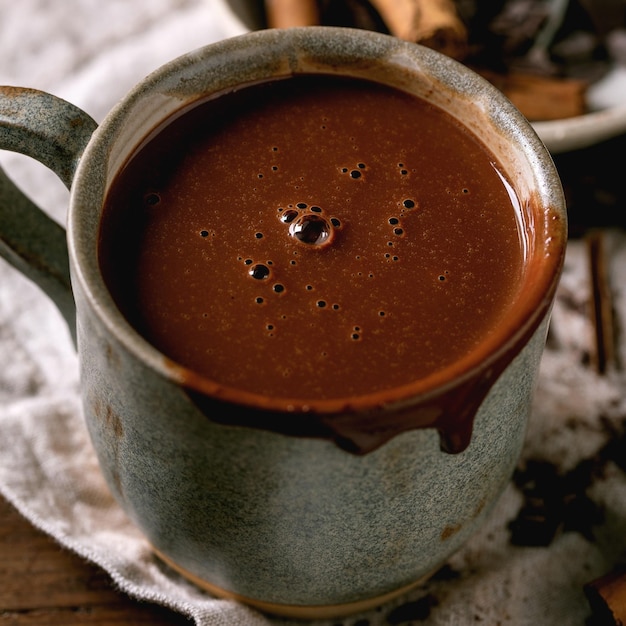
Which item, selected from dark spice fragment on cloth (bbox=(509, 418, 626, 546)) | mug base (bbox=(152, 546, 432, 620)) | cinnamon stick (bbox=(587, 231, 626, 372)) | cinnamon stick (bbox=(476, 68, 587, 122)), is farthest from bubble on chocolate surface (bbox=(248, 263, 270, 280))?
cinnamon stick (bbox=(476, 68, 587, 122))

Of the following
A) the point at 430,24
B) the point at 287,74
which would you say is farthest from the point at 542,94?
the point at 287,74

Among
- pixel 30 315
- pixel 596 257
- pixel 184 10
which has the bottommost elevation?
pixel 596 257

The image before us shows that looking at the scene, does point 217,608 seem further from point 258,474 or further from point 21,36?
point 21,36

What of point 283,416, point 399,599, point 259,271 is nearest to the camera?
point 283,416

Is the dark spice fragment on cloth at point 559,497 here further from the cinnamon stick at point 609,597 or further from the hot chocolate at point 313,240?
the hot chocolate at point 313,240

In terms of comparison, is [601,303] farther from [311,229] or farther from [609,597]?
[311,229]

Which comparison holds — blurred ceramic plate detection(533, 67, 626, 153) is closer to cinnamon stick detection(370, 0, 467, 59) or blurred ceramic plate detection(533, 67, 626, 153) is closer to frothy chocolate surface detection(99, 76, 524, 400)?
cinnamon stick detection(370, 0, 467, 59)

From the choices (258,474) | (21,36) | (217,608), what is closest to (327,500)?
(258,474)

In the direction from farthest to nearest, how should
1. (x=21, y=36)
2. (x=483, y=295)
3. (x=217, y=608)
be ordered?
(x=21, y=36) → (x=217, y=608) → (x=483, y=295)
